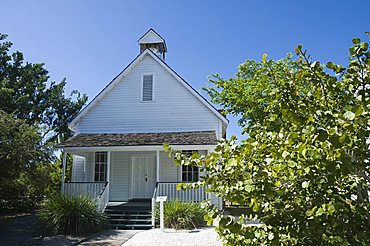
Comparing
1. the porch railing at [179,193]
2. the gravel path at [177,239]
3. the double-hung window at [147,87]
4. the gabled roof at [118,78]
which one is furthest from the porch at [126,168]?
the gravel path at [177,239]

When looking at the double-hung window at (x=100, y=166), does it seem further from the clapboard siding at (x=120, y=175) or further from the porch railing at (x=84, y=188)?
the porch railing at (x=84, y=188)

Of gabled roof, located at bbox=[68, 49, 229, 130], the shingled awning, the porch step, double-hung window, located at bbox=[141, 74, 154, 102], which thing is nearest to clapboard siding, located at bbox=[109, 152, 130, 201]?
the shingled awning

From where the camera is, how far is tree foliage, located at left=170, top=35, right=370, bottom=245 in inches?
87.1

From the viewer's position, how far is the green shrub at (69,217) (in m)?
11.1

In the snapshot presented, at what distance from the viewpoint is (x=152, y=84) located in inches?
709

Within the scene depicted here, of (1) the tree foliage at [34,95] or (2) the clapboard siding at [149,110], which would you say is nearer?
(2) the clapboard siding at [149,110]

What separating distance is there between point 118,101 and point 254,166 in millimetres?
16178

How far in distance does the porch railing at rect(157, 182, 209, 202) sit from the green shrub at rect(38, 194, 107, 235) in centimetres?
362

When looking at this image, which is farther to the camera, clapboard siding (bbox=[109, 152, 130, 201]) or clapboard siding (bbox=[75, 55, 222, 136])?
clapboard siding (bbox=[75, 55, 222, 136])

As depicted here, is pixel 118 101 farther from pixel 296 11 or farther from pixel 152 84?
pixel 296 11

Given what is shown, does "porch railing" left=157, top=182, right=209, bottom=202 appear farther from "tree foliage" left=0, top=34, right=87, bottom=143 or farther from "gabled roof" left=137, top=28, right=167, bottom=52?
"tree foliage" left=0, top=34, right=87, bottom=143

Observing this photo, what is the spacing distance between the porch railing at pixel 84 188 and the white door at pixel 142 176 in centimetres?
246

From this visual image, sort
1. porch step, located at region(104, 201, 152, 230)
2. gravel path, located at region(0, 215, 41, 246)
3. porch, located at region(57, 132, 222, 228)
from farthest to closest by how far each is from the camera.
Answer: porch, located at region(57, 132, 222, 228)
porch step, located at region(104, 201, 152, 230)
gravel path, located at region(0, 215, 41, 246)

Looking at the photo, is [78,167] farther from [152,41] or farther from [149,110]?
[152,41]
